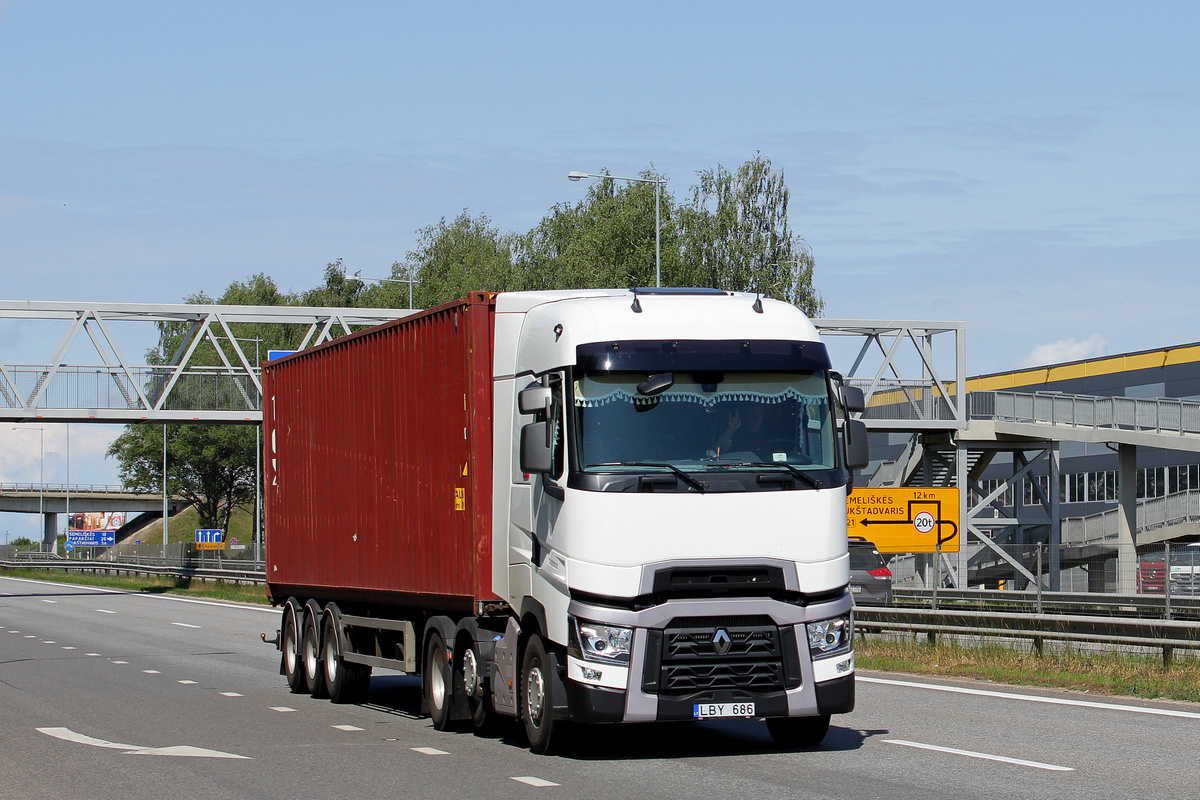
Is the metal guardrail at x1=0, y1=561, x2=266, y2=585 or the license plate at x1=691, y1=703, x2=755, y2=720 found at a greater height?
the license plate at x1=691, y1=703, x2=755, y2=720

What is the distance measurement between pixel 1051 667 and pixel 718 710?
8.70 meters

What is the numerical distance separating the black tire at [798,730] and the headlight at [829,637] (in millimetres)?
780

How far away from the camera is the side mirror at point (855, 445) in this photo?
11539 mm

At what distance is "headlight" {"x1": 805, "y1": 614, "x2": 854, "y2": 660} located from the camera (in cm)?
1134

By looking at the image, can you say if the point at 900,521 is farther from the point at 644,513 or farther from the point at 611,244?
the point at 611,244

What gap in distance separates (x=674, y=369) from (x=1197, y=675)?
8410mm

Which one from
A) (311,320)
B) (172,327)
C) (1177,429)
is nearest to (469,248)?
(172,327)

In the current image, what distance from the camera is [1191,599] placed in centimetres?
2431

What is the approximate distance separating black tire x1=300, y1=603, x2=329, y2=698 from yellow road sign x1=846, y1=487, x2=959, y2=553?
1842 centimetres

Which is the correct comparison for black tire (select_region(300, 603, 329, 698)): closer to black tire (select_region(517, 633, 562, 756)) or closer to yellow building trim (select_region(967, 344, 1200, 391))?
black tire (select_region(517, 633, 562, 756))

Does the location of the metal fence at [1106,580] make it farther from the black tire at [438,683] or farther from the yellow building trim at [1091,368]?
the yellow building trim at [1091,368]

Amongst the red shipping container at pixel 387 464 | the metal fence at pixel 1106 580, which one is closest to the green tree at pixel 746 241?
the metal fence at pixel 1106 580

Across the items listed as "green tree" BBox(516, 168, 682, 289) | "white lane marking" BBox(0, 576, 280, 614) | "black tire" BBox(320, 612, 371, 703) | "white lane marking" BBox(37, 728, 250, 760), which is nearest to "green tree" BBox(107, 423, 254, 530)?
"white lane marking" BBox(0, 576, 280, 614)

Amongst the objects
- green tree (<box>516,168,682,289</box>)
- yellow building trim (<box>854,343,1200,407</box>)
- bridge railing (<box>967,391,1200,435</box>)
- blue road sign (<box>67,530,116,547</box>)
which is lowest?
blue road sign (<box>67,530,116,547</box>)
